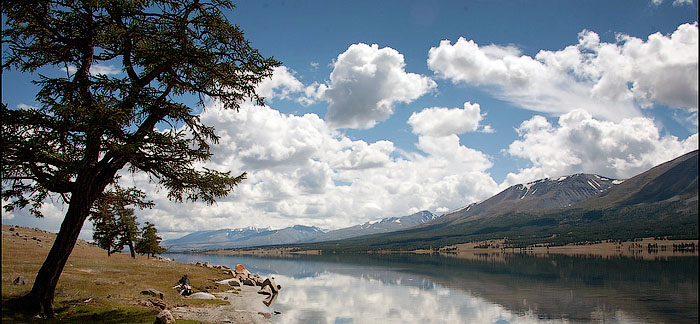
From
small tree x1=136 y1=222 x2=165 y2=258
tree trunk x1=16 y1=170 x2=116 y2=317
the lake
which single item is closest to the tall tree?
tree trunk x1=16 y1=170 x2=116 y2=317

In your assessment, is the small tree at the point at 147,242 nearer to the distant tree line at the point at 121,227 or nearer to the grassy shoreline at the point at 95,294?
the distant tree line at the point at 121,227

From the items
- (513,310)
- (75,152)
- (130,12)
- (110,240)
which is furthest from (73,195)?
(110,240)

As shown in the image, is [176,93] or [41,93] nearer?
[41,93]

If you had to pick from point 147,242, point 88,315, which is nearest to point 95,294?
point 88,315

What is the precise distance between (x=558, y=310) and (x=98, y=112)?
5710 centimetres

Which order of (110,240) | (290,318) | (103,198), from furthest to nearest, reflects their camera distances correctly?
(110,240) → (290,318) → (103,198)

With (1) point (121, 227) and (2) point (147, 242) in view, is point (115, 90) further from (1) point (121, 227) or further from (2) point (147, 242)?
(2) point (147, 242)

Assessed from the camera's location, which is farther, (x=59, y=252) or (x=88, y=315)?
(x=88, y=315)

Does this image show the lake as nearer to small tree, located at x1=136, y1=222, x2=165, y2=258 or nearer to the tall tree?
the tall tree

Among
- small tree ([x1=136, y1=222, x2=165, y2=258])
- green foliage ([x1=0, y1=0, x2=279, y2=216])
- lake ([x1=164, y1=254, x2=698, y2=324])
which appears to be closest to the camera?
green foliage ([x1=0, y1=0, x2=279, y2=216])

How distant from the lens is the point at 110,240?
7581cm

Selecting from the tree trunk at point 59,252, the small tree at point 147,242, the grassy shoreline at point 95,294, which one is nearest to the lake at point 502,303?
the grassy shoreline at point 95,294

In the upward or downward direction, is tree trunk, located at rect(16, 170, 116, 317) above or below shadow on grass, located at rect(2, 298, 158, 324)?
above

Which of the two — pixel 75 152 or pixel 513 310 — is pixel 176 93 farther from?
pixel 513 310
